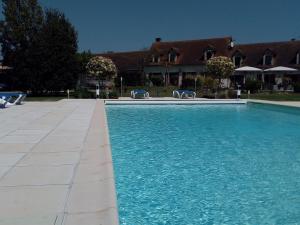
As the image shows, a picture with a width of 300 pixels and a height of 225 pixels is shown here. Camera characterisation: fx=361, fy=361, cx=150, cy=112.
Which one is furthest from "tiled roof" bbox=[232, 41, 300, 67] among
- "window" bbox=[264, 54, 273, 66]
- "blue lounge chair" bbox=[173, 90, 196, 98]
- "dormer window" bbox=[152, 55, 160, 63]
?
"blue lounge chair" bbox=[173, 90, 196, 98]

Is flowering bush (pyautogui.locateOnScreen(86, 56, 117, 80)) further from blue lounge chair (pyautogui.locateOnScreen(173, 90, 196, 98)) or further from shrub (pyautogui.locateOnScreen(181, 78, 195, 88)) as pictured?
shrub (pyautogui.locateOnScreen(181, 78, 195, 88))

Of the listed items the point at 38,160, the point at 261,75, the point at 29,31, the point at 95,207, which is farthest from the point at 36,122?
the point at 261,75

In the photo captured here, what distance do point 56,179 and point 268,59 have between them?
4209cm

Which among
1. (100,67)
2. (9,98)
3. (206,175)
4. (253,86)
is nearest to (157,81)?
(253,86)

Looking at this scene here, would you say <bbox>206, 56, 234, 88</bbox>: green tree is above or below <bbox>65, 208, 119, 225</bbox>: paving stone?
above

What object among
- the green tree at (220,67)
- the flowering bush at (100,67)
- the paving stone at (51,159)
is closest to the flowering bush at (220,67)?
the green tree at (220,67)

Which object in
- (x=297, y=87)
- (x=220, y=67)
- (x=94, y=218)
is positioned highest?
(x=220, y=67)

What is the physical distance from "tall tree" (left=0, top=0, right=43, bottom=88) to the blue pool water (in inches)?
652

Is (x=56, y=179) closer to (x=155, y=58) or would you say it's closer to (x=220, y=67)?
(x=220, y=67)

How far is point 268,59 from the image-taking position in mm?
43656

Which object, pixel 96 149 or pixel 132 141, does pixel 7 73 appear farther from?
pixel 96 149

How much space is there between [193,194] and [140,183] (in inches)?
41.2

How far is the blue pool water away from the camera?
5.07 m

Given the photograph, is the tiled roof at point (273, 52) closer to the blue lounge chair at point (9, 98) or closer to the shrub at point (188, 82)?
the shrub at point (188, 82)
